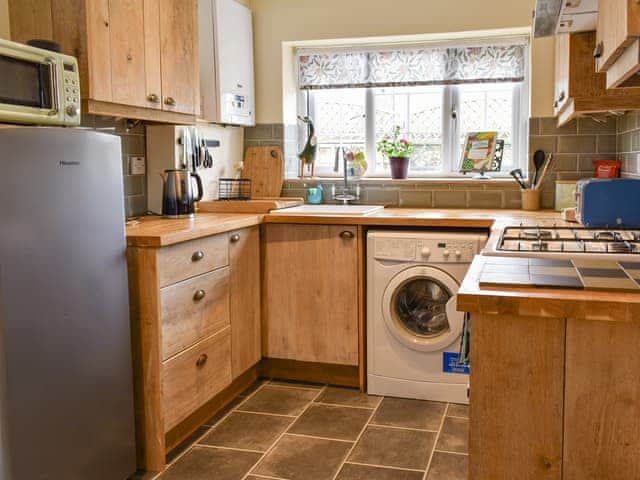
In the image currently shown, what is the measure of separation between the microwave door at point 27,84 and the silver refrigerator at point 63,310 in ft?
0.71

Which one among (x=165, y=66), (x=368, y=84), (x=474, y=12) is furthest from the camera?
(x=368, y=84)

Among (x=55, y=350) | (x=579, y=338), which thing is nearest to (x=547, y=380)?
(x=579, y=338)

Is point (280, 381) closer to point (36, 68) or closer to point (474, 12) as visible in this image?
point (36, 68)

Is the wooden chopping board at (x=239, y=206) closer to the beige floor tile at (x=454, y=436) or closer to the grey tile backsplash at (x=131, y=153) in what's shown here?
the grey tile backsplash at (x=131, y=153)

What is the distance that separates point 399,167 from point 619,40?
275cm

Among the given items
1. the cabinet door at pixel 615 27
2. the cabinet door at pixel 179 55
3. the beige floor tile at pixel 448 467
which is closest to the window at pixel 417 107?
the cabinet door at pixel 179 55

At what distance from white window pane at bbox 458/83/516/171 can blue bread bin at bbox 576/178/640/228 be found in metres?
1.47

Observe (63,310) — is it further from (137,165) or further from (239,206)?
(239,206)

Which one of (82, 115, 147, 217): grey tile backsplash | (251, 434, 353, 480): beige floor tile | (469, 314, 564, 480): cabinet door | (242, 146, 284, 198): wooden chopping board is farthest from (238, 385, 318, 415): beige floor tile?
(469, 314, 564, 480): cabinet door

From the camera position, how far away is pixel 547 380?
1.43m

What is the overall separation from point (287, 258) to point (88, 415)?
4.88 ft

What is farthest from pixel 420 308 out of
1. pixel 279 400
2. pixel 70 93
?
pixel 70 93

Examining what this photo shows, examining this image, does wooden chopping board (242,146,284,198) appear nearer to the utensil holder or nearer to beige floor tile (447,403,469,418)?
the utensil holder

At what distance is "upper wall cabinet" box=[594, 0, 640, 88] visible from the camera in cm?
130
